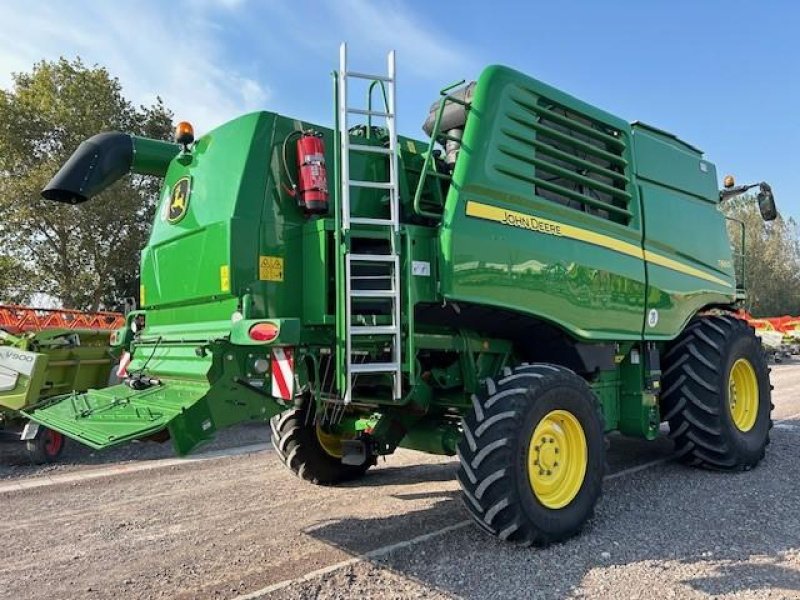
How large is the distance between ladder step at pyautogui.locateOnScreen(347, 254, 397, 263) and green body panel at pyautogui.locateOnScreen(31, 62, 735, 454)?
0.30 feet

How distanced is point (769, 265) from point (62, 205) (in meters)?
45.5

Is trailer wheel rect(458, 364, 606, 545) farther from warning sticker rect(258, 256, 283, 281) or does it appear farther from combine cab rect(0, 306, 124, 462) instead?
combine cab rect(0, 306, 124, 462)

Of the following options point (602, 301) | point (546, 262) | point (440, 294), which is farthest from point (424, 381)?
point (602, 301)

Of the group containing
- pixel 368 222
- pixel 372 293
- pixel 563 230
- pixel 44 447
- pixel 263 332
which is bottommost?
pixel 44 447

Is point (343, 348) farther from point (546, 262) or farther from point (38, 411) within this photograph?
point (38, 411)

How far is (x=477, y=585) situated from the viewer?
3691mm

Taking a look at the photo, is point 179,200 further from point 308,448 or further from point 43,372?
point 43,372

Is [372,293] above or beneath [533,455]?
above

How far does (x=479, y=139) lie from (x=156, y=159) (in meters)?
2.67

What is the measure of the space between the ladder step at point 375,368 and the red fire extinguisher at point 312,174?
1.08 m

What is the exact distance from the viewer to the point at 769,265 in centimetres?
4781

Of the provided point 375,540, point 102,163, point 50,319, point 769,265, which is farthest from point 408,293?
point 769,265

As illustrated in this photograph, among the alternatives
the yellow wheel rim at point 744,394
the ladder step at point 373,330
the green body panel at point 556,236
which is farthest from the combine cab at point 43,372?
the yellow wheel rim at point 744,394

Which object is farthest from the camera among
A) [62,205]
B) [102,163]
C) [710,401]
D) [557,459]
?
[62,205]
